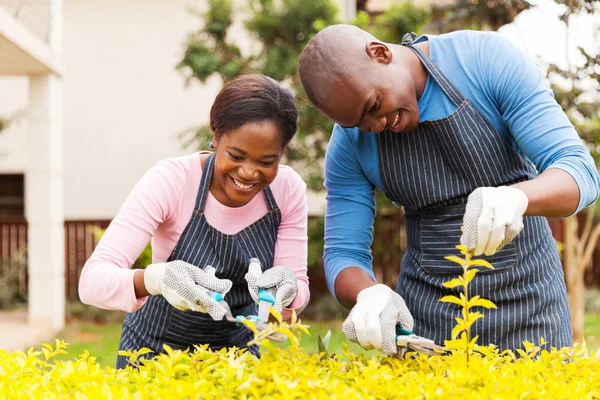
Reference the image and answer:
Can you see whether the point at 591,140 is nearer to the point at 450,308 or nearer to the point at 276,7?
the point at 276,7

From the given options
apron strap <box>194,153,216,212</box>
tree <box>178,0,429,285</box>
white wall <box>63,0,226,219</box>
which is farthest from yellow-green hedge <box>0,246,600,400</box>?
white wall <box>63,0,226,219</box>

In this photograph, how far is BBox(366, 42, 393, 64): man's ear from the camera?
182 cm

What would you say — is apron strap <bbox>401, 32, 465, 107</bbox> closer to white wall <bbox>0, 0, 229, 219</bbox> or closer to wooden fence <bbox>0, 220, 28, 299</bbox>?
wooden fence <bbox>0, 220, 28, 299</bbox>

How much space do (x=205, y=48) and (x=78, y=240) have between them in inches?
151

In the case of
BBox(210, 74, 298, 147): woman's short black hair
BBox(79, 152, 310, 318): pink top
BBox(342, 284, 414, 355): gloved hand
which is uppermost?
BBox(210, 74, 298, 147): woman's short black hair

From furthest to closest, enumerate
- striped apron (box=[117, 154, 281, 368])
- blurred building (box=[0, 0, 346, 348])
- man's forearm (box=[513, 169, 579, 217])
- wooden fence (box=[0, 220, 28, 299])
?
blurred building (box=[0, 0, 346, 348])
wooden fence (box=[0, 220, 28, 299])
striped apron (box=[117, 154, 281, 368])
man's forearm (box=[513, 169, 579, 217])

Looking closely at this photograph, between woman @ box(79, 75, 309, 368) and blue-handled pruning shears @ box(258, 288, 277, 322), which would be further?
woman @ box(79, 75, 309, 368)

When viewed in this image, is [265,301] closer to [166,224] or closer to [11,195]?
[166,224]

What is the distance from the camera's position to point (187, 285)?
66.5 inches

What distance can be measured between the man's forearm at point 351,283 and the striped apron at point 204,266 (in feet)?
0.83

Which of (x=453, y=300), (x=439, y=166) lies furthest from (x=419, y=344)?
(x=439, y=166)

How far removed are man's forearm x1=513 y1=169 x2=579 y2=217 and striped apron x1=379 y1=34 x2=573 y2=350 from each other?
27 centimetres

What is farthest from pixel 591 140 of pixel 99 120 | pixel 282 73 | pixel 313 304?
pixel 99 120

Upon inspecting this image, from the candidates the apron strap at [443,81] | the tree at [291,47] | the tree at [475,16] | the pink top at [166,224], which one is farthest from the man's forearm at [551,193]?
the tree at [291,47]
